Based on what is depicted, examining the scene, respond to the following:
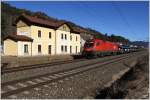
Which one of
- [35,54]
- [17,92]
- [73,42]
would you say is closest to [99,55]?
[35,54]

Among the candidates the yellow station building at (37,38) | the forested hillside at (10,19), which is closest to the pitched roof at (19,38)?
the yellow station building at (37,38)

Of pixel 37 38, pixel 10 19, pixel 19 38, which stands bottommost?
pixel 19 38

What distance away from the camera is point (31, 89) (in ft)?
38.4

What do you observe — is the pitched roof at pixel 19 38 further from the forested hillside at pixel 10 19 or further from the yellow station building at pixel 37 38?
the forested hillside at pixel 10 19

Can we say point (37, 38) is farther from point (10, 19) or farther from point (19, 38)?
point (10, 19)

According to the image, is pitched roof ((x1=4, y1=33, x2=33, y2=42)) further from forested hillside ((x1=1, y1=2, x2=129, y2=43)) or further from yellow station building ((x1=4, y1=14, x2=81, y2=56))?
forested hillside ((x1=1, y1=2, x2=129, y2=43))

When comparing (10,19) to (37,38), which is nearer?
(37,38)

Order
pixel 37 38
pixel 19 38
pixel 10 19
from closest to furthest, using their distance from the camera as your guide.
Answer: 1. pixel 19 38
2. pixel 37 38
3. pixel 10 19

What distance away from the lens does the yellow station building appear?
49281mm

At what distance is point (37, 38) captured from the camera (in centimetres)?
5322

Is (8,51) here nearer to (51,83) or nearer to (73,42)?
(73,42)

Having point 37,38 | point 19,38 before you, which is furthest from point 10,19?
point 19,38

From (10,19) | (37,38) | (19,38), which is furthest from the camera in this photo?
(10,19)

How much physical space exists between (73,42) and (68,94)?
5657 cm
